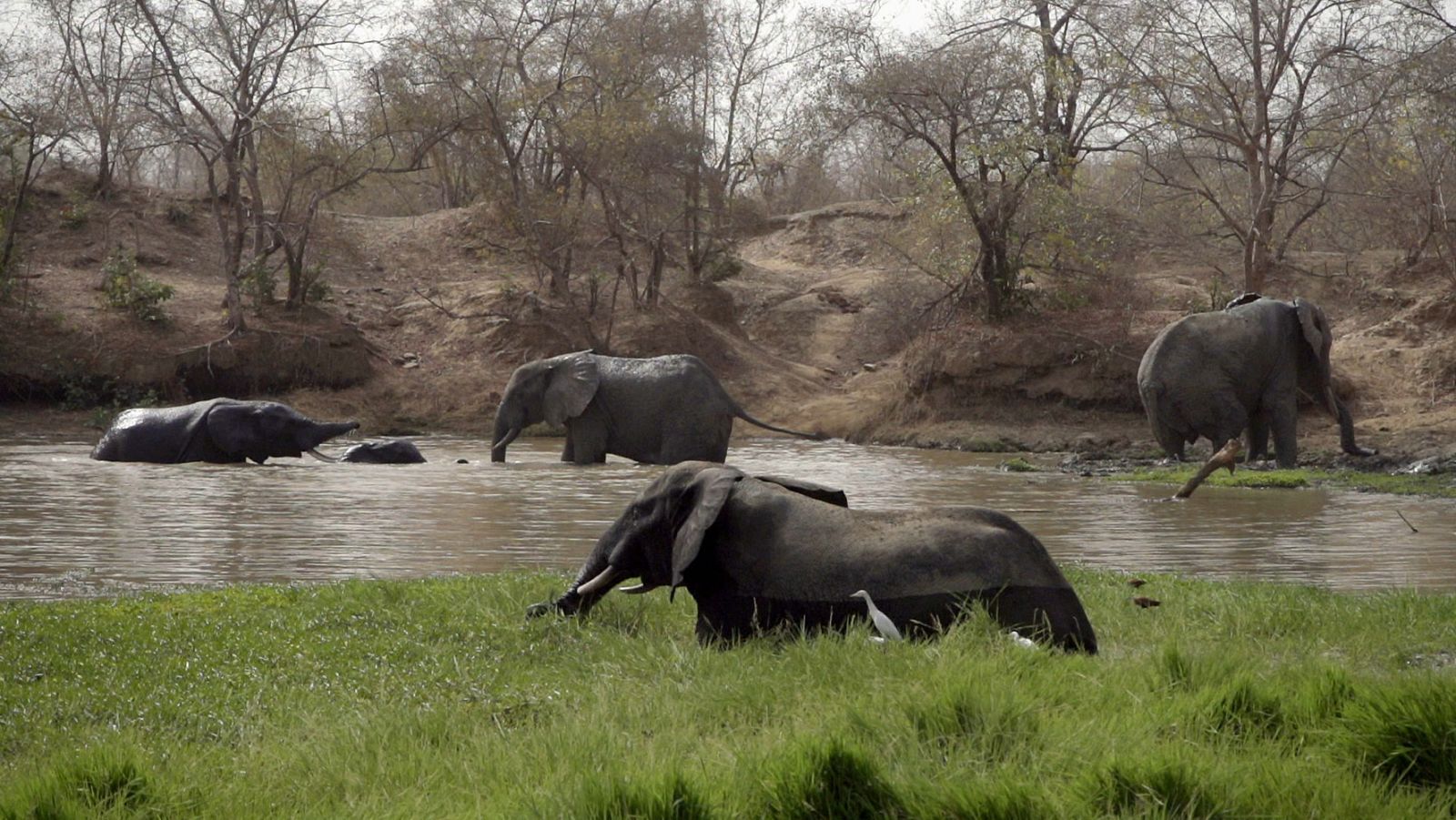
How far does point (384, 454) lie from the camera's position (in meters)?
19.5

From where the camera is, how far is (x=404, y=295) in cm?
3447

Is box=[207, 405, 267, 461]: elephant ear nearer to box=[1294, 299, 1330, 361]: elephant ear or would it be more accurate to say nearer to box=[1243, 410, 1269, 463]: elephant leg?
box=[1243, 410, 1269, 463]: elephant leg

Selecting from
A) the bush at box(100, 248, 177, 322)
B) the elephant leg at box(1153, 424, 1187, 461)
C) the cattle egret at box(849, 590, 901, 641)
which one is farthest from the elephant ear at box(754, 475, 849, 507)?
the bush at box(100, 248, 177, 322)

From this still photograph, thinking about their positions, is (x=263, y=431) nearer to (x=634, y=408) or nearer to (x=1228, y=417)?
(x=634, y=408)

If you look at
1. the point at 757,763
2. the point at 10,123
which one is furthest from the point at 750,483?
the point at 10,123

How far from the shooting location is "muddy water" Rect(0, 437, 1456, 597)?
999cm

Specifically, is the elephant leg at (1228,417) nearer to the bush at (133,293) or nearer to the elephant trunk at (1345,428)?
the elephant trunk at (1345,428)

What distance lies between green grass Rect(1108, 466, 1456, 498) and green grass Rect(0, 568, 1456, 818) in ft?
29.0

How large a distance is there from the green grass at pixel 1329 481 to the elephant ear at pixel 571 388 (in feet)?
22.7

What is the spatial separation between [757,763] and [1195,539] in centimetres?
800

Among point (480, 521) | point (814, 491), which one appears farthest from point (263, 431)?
point (814, 491)

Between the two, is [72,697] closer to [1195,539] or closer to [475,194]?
[1195,539]

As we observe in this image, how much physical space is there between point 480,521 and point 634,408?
7.25 metres

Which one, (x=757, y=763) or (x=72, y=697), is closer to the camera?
(x=757, y=763)
